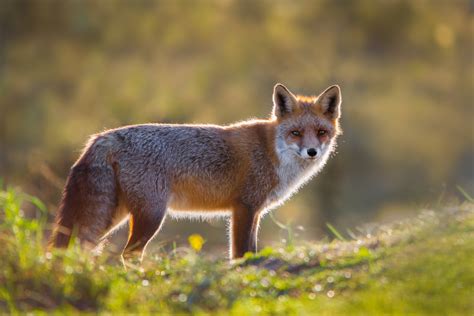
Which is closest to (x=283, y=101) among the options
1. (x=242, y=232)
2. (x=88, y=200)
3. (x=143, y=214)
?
(x=242, y=232)

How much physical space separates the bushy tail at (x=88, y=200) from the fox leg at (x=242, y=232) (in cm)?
129

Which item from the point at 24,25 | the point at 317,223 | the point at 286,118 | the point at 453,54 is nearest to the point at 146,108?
the point at 24,25

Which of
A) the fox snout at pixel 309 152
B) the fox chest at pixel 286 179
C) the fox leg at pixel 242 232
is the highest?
the fox snout at pixel 309 152

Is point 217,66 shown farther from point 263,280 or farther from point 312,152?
point 263,280

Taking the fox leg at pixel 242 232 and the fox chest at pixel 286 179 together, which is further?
the fox chest at pixel 286 179

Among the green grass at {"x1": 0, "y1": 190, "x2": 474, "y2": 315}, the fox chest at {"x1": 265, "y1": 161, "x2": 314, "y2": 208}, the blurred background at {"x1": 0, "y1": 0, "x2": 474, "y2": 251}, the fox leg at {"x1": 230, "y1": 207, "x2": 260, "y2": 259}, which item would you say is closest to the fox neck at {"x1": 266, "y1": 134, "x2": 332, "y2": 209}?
the fox chest at {"x1": 265, "y1": 161, "x2": 314, "y2": 208}

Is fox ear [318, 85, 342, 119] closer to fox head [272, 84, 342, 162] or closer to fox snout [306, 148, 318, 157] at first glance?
fox head [272, 84, 342, 162]

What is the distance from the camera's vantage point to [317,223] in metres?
21.8

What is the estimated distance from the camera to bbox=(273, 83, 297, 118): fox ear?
25.6 feet

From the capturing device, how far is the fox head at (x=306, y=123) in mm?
7488

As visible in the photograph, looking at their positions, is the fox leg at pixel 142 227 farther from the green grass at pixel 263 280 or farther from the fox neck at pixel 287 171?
the fox neck at pixel 287 171

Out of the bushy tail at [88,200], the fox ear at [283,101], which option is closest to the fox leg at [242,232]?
the fox ear at [283,101]

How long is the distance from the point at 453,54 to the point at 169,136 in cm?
1572

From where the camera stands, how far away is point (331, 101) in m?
7.96
